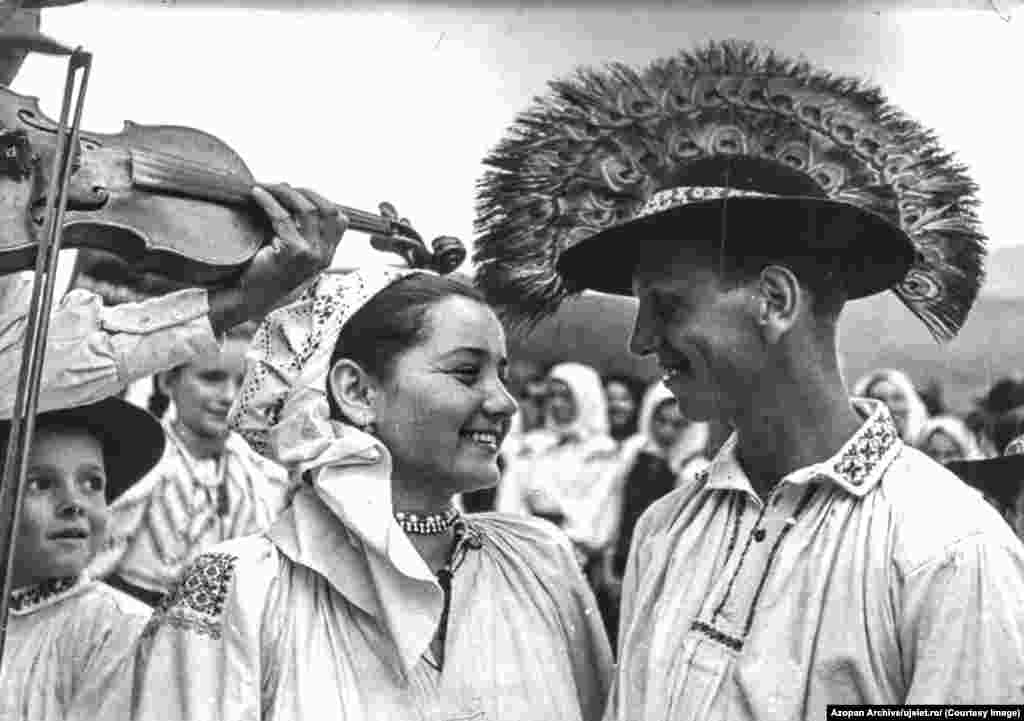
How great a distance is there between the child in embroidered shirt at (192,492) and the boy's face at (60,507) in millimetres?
535

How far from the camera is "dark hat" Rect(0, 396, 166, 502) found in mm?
3432

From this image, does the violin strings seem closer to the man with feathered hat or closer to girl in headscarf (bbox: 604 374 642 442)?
the man with feathered hat

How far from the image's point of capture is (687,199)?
8.75 ft

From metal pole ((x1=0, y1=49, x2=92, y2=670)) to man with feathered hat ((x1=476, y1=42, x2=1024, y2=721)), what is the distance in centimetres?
88

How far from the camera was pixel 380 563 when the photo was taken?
106 inches

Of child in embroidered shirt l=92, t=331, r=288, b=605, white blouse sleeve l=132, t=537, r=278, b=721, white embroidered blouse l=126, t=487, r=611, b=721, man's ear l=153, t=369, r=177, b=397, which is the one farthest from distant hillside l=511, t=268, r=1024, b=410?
man's ear l=153, t=369, r=177, b=397

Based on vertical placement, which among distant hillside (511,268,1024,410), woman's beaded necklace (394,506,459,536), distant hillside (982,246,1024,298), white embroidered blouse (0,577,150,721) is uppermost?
distant hillside (982,246,1024,298)

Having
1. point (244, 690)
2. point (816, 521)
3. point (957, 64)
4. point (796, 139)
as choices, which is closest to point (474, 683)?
point (244, 690)

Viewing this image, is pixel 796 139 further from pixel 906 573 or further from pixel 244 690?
pixel 244 690

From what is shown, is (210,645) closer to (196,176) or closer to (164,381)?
(196,176)

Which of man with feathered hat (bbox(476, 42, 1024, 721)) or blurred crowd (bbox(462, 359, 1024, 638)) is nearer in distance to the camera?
man with feathered hat (bbox(476, 42, 1024, 721))

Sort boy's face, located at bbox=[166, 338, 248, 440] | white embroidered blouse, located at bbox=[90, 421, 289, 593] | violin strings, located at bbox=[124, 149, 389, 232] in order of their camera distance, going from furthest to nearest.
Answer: boy's face, located at bbox=[166, 338, 248, 440]
white embroidered blouse, located at bbox=[90, 421, 289, 593]
violin strings, located at bbox=[124, 149, 389, 232]

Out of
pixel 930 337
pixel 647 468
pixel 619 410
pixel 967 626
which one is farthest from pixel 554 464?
pixel 967 626

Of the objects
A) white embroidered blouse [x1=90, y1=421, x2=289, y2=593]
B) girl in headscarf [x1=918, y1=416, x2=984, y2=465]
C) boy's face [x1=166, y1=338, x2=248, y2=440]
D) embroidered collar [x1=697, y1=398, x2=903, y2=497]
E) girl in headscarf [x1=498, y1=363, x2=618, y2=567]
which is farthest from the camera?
girl in headscarf [x1=498, y1=363, x2=618, y2=567]
